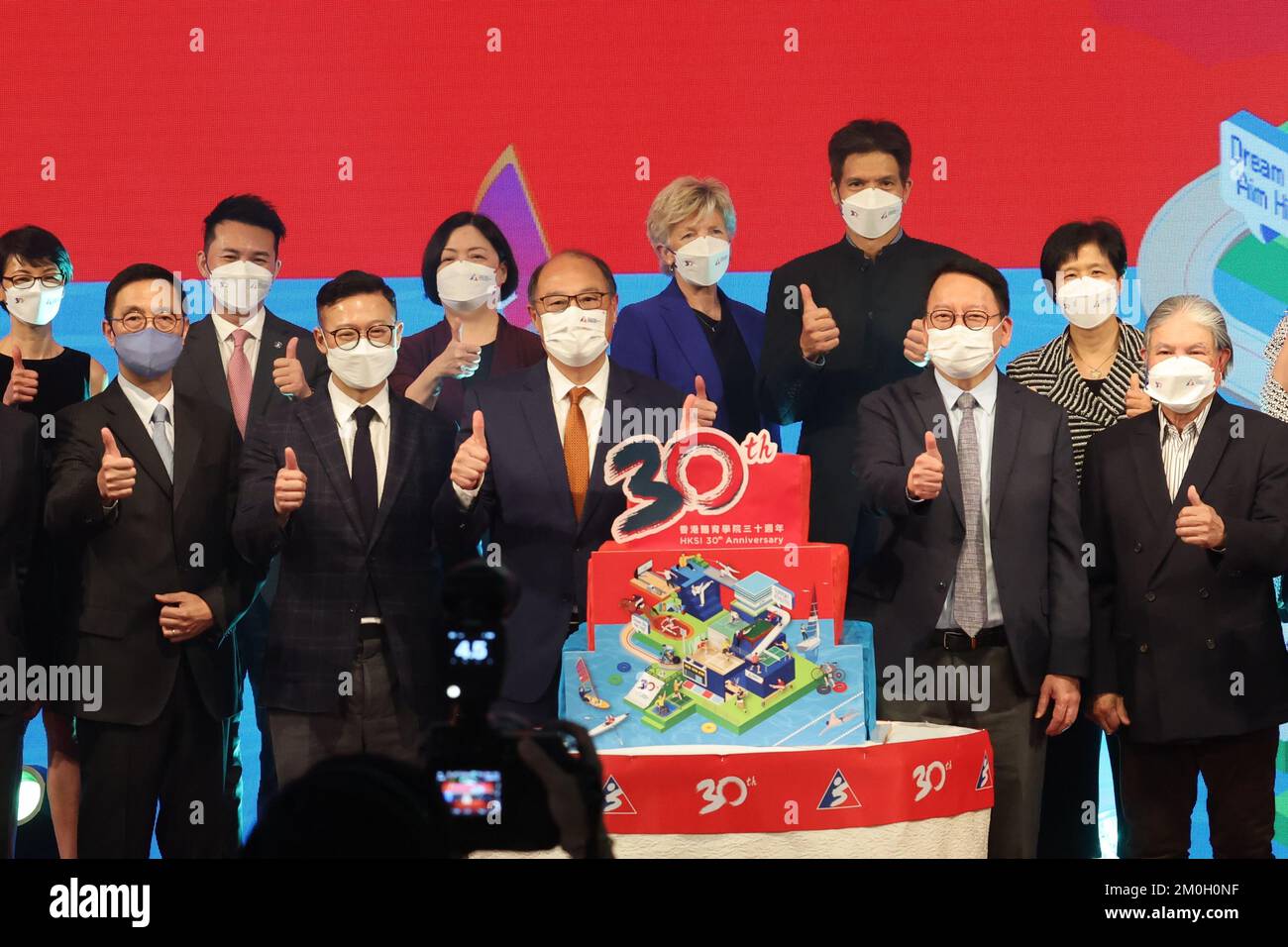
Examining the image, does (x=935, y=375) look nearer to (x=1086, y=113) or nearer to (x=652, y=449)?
(x=652, y=449)

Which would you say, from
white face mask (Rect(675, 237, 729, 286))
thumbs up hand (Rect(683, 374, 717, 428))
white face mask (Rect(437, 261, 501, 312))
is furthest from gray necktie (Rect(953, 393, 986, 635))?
white face mask (Rect(437, 261, 501, 312))

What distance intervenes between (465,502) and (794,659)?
→ 0.92m

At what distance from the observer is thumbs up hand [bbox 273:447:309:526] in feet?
12.6

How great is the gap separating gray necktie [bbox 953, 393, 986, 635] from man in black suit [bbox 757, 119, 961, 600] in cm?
45

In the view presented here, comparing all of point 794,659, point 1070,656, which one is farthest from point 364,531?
point 1070,656

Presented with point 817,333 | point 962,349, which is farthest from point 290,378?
point 962,349

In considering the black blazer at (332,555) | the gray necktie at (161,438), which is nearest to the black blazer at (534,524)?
the black blazer at (332,555)

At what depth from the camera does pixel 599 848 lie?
2.74 meters

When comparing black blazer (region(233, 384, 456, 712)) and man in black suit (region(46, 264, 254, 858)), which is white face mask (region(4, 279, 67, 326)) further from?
black blazer (region(233, 384, 456, 712))

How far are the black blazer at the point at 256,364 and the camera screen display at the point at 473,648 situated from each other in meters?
1.83
